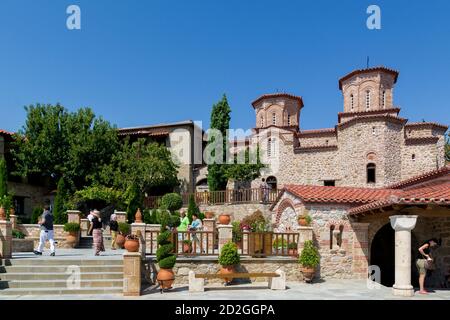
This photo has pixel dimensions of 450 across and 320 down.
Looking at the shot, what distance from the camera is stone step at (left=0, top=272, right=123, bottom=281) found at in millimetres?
9211

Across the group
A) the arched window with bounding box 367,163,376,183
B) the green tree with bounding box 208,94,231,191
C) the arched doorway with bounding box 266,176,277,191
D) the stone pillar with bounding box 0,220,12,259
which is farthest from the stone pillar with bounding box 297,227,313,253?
the arched doorway with bounding box 266,176,277,191

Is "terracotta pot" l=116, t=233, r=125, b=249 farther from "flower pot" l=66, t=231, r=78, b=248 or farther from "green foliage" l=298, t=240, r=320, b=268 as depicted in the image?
"green foliage" l=298, t=240, r=320, b=268

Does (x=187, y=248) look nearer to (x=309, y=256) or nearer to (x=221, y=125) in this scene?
(x=309, y=256)

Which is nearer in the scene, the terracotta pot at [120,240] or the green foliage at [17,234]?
the terracotta pot at [120,240]

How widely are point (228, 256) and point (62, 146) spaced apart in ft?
62.1

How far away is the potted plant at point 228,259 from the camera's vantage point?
10.8m

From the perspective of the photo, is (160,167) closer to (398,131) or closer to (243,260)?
(243,260)

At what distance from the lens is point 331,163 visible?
91.8ft

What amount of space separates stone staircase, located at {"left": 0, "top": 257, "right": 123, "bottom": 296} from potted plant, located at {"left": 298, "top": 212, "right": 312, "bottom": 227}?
5874 millimetres

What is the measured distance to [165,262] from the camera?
32.0ft

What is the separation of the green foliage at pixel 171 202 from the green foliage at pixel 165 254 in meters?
14.5

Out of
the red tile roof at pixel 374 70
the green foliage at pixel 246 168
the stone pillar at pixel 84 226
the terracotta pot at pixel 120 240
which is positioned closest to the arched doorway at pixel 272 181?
the green foliage at pixel 246 168

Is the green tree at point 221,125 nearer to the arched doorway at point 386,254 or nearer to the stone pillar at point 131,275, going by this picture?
the arched doorway at point 386,254
